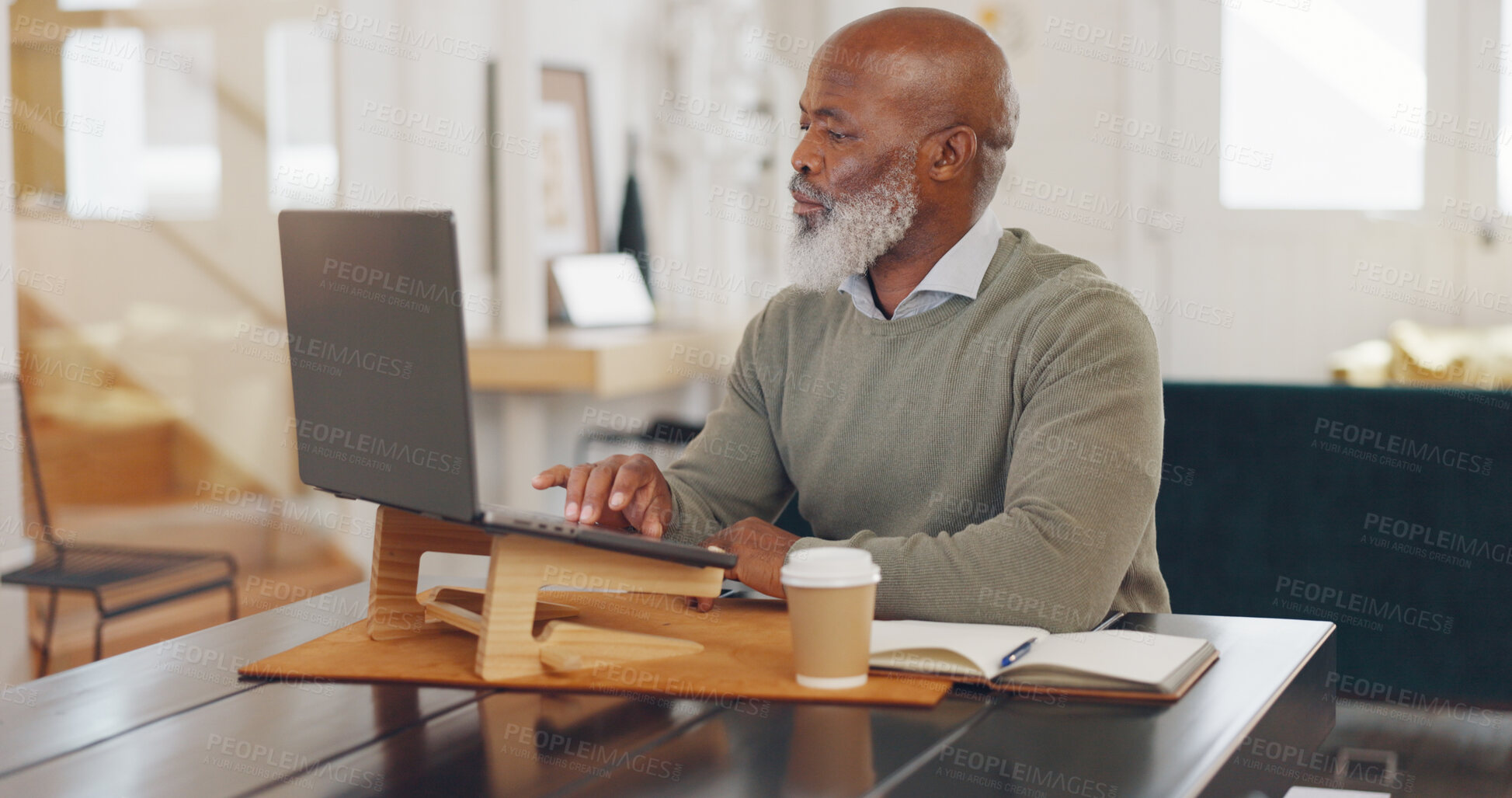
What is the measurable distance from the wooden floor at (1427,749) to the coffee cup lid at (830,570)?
1391mm

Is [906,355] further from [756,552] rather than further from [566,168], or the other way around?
[566,168]

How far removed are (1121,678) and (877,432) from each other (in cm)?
65

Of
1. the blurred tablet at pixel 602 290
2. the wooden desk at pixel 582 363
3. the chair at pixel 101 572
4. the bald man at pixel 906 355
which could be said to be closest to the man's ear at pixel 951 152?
the bald man at pixel 906 355

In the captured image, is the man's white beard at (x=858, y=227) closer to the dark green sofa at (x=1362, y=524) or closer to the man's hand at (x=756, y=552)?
the man's hand at (x=756, y=552)

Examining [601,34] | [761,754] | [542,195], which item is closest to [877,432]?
[761,754]

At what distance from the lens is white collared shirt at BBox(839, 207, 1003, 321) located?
63.1 inches

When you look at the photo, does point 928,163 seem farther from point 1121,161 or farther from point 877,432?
point 1121,161

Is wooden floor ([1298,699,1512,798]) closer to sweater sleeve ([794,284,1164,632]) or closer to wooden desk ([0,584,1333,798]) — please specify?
sweater sleeve ([794,284,1164,632])

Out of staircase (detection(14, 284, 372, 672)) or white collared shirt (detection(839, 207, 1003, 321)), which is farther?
staircase (detection(14, 284, 372, 672))

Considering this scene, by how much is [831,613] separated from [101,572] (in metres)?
1.93

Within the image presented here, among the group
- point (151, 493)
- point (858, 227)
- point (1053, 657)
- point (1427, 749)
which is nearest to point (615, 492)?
point (858, 227)

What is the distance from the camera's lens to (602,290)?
14.3ft

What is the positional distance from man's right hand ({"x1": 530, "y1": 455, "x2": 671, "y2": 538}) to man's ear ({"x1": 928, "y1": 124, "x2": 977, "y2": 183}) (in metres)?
0.50

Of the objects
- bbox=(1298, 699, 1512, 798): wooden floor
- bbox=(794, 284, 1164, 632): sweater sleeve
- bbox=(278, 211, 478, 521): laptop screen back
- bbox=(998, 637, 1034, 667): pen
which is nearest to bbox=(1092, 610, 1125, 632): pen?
bbox=(794, 284, 1164, 632): sweater sleeve
